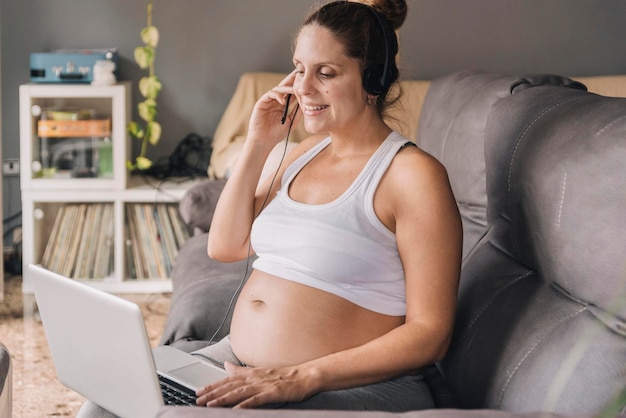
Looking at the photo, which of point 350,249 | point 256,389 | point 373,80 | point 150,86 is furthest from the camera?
point 150,86

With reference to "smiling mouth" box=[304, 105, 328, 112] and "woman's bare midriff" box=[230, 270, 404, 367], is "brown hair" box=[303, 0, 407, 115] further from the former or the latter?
"woman's bare midriff" box=[230, 270, 404, 367]

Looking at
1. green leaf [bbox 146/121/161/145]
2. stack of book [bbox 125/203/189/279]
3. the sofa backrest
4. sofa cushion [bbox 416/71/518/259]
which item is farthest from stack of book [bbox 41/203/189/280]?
the sofa backrest

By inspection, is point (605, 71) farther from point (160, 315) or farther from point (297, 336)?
point (297, 336)

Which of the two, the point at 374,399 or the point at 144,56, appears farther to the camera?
the point at 144,56

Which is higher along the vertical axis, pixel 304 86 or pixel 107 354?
pixel 304 86

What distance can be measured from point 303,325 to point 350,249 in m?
0.15

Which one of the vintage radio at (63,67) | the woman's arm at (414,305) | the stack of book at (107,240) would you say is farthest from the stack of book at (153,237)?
the woman's arm at (414,305)

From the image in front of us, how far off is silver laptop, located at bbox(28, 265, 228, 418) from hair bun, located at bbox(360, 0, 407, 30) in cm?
73

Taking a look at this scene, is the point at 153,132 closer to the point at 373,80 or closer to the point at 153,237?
the point at 153,237

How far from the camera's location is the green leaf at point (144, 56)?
11.5 ft

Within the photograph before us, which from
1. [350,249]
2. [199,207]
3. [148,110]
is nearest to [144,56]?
[148,110]

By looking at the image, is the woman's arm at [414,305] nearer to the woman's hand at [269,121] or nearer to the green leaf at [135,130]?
the woman's hand at [269,121]

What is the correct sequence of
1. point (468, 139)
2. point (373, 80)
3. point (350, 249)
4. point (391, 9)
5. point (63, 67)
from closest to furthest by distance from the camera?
1. point (350, 249)
2. point (373, 80)
3. point (391, 9)
4. point (468, 139)
5. point (63, 67)

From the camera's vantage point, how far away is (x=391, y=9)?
171 centimetres
